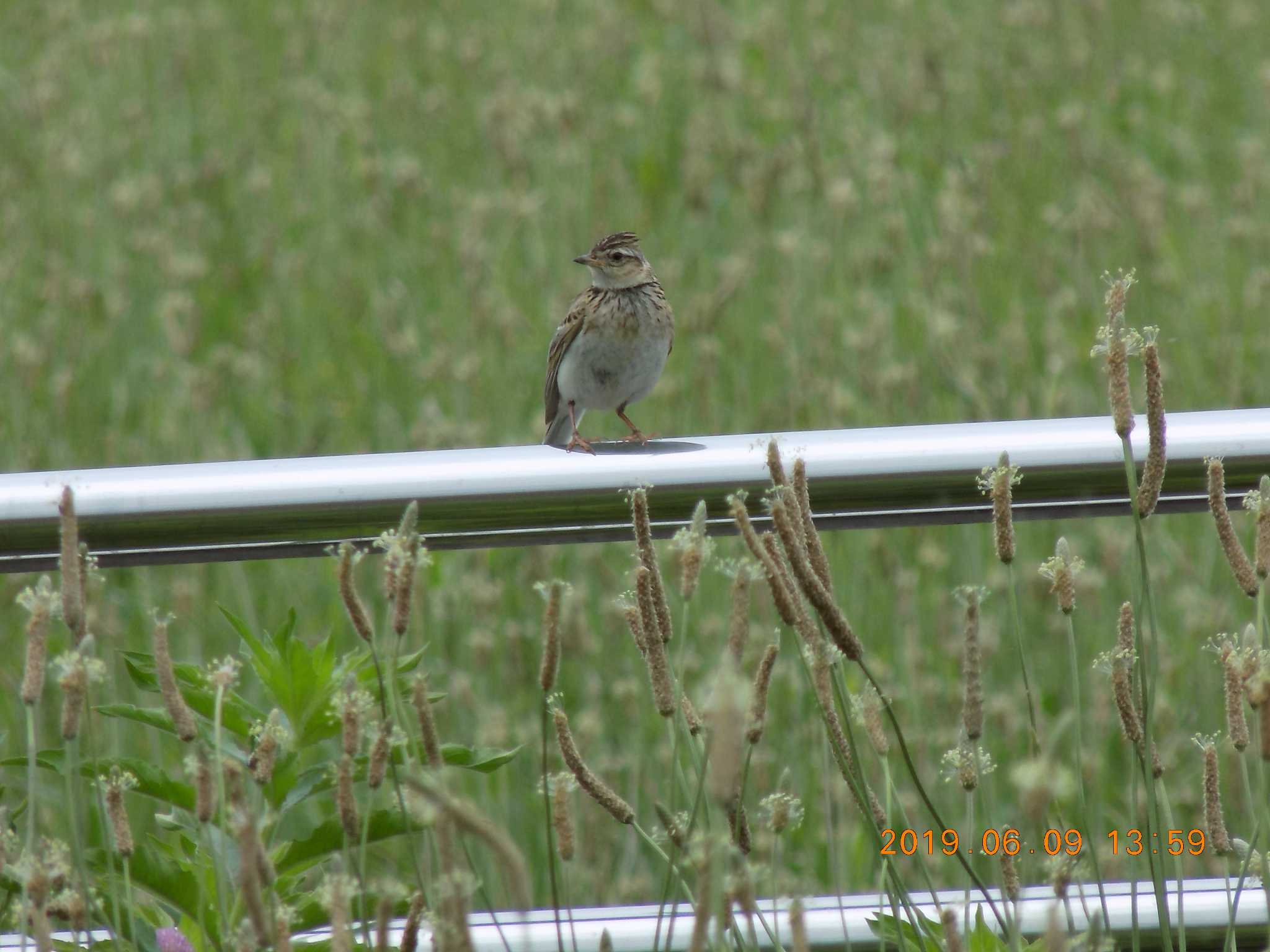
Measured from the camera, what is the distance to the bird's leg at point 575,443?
67.8 inches

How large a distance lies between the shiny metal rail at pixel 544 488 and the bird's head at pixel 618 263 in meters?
2.44

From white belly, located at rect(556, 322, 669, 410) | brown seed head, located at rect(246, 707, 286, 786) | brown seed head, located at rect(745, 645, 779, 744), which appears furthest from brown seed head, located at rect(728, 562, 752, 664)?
white belly, located at rect(556, 322, 669, 410)

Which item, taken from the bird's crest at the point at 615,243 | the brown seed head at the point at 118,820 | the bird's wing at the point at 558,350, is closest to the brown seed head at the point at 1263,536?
the brown seed head at the point at 118,820

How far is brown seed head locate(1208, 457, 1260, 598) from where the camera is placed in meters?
1.10

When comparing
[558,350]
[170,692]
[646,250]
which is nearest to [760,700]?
[170,692]

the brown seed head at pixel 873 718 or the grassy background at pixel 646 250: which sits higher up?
the grassy background at pixel 646 250

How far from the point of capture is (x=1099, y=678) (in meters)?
4.03

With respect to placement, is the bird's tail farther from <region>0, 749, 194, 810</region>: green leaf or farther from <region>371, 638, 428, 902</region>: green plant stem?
<region>371, 638, 428, 902</region>: green plant stem

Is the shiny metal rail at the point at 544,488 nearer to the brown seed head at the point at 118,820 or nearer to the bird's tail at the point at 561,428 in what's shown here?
the brown seed head at the point at 118,820

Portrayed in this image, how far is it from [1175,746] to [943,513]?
2674 millimetres

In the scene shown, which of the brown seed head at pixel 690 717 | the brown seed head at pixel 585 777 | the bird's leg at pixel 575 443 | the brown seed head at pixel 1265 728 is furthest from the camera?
the bird's leg at pixel 575 443

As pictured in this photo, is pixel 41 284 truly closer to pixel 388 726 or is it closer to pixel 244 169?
pixel 244 169

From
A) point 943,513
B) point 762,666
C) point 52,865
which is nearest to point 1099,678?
point 943,513

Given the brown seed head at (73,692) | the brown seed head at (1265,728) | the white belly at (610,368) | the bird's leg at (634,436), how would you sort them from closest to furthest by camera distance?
the brown seed head at (1265,728)
the brown seed head at (73,692)
the bird's leg at (634,436)
the white belly at (610,368)
